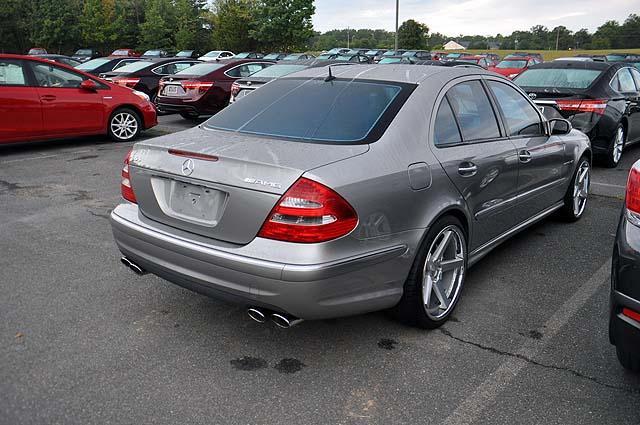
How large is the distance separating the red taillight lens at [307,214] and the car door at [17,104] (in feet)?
24.5

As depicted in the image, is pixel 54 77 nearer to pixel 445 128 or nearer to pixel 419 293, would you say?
pixel 445 128

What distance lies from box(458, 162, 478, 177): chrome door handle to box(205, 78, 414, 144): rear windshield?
57cm

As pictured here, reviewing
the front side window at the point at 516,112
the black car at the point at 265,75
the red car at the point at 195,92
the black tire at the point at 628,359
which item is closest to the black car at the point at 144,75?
the red car at the point at 195,92

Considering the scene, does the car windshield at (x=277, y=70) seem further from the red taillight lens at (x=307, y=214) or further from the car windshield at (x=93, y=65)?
the red taillight lens at (x=307, y=214)

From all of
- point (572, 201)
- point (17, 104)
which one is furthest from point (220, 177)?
point (17, 104)

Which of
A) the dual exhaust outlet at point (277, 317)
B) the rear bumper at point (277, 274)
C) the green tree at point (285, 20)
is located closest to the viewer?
the rear bumper at point (277, 274)

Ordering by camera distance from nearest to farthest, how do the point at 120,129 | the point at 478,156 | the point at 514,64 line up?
the point at 478,156, the point at 120,129, the point at 514,64

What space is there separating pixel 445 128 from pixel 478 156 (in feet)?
1.15

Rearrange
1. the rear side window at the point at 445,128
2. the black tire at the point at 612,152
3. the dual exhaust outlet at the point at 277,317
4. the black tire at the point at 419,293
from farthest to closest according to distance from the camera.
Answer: the black tire at the point at 612,152 → the rear side window at the point at 445,128 → the black tire at the point at 419,293 → the dual exhaust outlet at the point at 277,317

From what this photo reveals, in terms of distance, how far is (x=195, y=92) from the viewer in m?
12.5

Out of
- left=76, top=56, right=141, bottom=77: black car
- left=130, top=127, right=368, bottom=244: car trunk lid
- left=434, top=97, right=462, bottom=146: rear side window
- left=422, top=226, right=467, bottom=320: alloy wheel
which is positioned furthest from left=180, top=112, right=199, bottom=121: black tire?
left=422, top=226, right=467, bottom=320: alloy wheel

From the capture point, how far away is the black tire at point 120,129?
10078 millimetres

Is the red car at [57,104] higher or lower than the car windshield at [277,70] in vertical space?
lower

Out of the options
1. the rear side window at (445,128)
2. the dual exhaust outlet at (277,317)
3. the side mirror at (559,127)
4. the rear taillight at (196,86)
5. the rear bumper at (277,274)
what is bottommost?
the dual exhaust outlet at (277,317)
